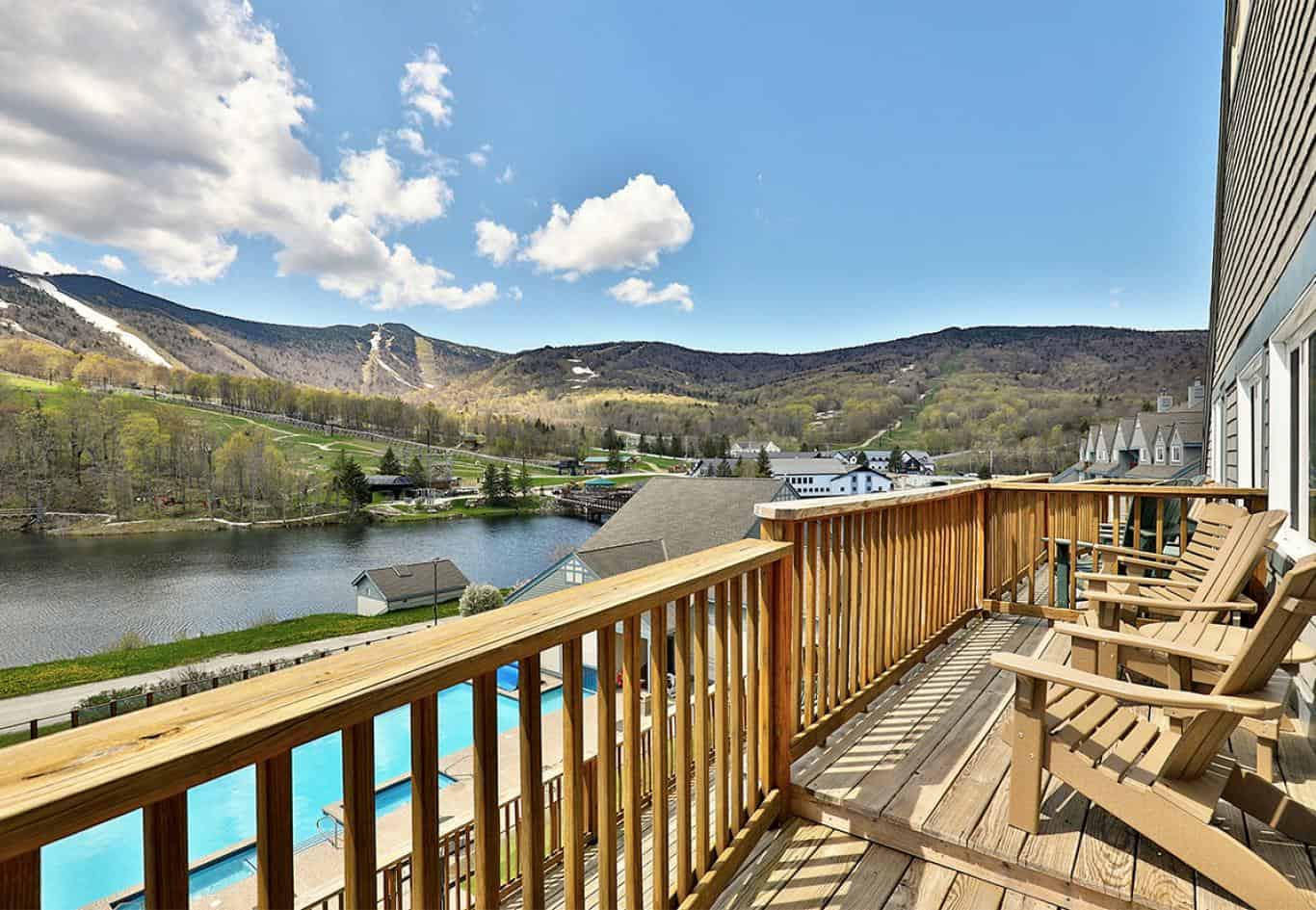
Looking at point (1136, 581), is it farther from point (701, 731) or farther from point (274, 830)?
point (274, 830)


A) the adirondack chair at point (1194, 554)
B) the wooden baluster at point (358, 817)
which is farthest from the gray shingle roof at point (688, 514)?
the wooden baluster at point (358, 817)

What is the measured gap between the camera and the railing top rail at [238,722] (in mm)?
523

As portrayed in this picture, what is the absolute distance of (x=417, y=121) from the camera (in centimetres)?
6094

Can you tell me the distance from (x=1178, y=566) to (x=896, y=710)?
1.92 m

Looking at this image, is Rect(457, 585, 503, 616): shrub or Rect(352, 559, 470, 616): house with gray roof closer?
Rect(457, 585, 503, 616): shrub

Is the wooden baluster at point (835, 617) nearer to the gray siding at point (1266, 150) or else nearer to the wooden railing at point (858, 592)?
the wooden railing at point (858, 592)

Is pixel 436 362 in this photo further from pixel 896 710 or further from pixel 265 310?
pixel 896 710

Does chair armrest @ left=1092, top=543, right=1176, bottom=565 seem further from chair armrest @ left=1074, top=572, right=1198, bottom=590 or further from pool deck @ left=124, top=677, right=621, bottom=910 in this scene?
pool deck @ left=124, top=677, right=621, bottom=910

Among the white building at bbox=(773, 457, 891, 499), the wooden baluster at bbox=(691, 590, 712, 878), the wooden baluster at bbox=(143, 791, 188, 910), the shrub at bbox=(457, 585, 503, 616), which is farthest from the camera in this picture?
the white building at bbox=(773, 457, 891, 499)

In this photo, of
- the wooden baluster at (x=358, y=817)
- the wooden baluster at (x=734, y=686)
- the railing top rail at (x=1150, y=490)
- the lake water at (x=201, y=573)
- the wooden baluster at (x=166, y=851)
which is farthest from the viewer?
the lake water at (x=201, y=573)

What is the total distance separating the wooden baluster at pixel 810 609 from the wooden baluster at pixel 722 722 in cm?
54

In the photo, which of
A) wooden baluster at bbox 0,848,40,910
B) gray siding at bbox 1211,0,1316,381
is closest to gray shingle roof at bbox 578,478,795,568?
gray siding at bbox 1211,0,1316,381

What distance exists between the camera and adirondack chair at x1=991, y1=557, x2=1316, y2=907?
146cm

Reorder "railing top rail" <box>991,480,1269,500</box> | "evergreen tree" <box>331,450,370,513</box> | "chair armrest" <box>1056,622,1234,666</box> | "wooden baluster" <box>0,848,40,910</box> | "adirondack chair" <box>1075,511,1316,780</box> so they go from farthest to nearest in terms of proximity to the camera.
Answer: "evergreen tree" <box>331,450,370,513</box>
"railing top rail" <box>991,480,1269,500</box>
"adirondack chair" <box>1075,511,1316,780</box>
"chair armrest" <box>1056,622,1234,666</box>
"wooden baluster" <box>0,848,40,910</box>
